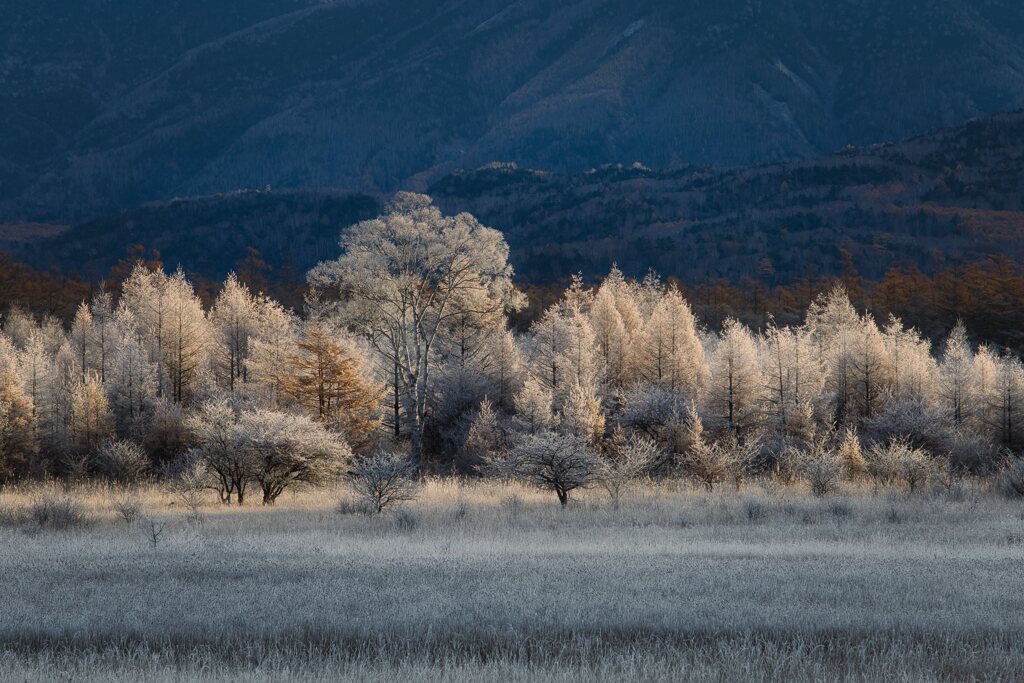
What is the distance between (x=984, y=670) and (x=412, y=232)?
88.1 feet

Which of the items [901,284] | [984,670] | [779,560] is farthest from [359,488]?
[901,284]

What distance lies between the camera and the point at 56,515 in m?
20.4

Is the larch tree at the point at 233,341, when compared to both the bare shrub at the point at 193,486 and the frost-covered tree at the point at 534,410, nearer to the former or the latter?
the frost-covered tree at the point at 534,410

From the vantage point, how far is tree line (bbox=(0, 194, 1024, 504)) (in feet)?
91.4

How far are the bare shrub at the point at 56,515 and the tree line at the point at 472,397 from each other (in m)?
4.90

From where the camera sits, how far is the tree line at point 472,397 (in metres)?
27.8

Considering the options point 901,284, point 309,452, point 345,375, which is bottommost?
point 309,452

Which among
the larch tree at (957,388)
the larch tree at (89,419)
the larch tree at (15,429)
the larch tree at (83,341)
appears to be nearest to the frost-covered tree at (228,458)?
the larch tree at (15,429)

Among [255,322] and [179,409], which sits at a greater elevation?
[255,322]

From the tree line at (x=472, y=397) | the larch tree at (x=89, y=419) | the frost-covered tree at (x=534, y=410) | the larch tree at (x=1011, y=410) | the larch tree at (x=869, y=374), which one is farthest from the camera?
the larch tree at (x=869, y=374)

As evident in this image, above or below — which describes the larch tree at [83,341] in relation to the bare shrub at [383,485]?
above

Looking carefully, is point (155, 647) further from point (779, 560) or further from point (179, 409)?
point (179, 409)

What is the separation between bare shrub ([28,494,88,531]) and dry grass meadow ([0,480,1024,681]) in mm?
1263

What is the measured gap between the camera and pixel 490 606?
1078 cm
